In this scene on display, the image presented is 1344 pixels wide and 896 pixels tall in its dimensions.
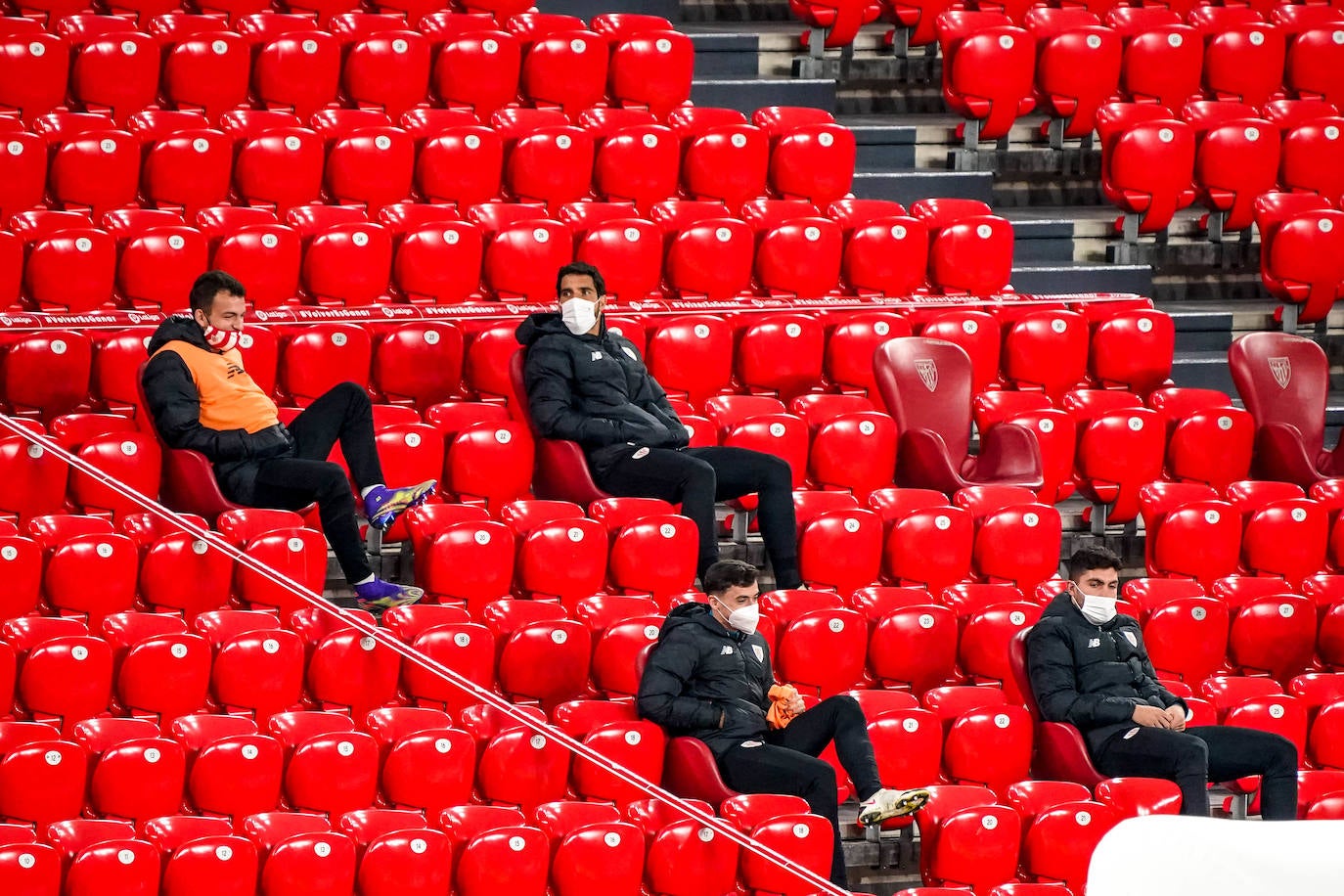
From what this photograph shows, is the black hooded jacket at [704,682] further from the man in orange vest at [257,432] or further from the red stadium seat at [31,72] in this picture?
the red stadium seat at [31,72]

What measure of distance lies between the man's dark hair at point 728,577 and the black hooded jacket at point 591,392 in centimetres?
73

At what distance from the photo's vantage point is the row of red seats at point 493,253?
19.6ft

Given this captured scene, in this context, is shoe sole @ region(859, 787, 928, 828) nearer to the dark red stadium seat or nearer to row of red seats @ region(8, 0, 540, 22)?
the dark red stadium seat

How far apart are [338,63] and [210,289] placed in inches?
73.8

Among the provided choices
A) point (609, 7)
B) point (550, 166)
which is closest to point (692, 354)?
point (550, 166)

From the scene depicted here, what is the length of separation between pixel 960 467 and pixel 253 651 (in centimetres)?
227

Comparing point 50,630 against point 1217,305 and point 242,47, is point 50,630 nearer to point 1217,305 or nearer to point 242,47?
point 242,47

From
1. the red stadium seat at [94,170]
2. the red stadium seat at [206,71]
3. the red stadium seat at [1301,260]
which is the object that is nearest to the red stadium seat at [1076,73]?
the red stadium seat at [1301,260]

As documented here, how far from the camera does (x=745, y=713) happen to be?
4.83 m

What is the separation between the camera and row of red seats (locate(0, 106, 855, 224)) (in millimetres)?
6316

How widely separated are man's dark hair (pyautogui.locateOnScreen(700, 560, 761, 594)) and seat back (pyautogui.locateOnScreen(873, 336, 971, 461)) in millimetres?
1360

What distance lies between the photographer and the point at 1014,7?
8.12 metres

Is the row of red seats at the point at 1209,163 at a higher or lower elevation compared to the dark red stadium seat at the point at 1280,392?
higher

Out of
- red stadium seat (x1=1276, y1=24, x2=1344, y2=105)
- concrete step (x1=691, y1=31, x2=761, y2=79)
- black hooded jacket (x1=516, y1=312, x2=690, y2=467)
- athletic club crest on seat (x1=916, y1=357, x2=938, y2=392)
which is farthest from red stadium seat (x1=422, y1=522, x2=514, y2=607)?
red stadium seat (x1=1276, y1=24, x2=1344, y2=105)
